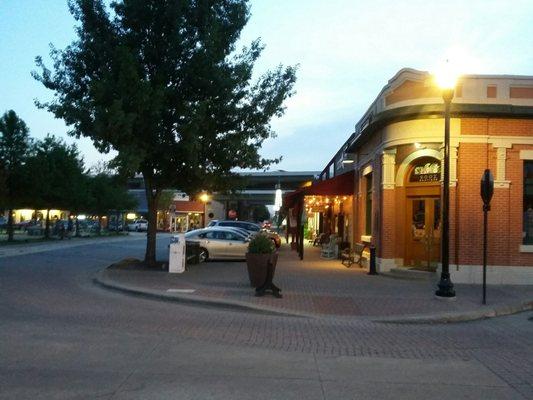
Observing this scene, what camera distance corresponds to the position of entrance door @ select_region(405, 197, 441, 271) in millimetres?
18766

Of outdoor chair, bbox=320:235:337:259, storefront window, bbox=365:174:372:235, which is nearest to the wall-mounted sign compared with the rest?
storefront window, bbox=365:174:372:235

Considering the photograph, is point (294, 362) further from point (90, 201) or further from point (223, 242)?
point (90, 201)

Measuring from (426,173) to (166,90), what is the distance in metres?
8.27

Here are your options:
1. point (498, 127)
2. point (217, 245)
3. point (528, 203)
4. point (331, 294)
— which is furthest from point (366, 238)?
point (331, 294)

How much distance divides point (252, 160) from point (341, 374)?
45.9 ft

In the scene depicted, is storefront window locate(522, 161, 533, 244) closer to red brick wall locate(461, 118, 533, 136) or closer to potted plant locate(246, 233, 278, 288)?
red brick wall locate(461, 118, 533, 136)

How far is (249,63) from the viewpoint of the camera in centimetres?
2077

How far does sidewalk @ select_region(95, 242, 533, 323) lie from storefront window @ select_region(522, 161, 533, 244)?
73.1 inches

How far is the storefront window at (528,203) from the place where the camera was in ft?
58.3

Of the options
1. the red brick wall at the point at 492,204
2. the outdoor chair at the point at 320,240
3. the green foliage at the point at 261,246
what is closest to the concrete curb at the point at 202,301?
the green foliage at the point at 261,246

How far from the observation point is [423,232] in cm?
1912

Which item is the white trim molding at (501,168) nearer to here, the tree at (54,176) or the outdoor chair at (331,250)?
the outdoor chair at (331,250)

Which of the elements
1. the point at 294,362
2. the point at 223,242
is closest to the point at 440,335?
the point at 294,362

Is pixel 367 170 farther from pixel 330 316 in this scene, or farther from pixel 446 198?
pixel 330 316
